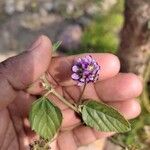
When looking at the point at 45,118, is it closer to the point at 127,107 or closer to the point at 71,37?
the point at 127,107

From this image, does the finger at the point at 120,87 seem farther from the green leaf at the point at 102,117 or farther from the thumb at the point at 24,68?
Answer: the thumb at the point at 24,68

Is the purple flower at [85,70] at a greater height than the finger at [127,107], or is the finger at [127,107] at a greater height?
the purple flower at [85,70]

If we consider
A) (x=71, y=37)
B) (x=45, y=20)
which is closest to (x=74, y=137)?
(x=71, y=37)

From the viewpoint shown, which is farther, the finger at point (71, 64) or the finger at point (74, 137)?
the finger at point (74, 137)

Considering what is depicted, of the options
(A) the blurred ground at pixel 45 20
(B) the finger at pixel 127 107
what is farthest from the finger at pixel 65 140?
(A) the blurred ground at pixel 45 20

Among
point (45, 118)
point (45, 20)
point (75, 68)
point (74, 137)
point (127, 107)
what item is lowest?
point (45, 20)

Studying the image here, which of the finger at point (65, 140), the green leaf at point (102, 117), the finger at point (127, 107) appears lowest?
the finger at point (65, 140)

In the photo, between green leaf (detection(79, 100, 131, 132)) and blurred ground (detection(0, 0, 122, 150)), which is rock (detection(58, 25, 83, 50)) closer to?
blurred ground (detection(0, 0, 122, 150))
